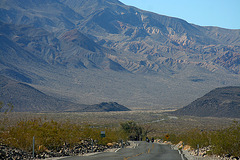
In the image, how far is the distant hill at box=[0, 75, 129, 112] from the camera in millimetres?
143375

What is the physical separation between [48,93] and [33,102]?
19804 millimetres

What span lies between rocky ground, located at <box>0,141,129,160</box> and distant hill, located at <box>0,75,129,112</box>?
109826 mm

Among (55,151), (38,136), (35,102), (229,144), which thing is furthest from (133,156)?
(35,102)

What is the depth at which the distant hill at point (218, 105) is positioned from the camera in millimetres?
120750

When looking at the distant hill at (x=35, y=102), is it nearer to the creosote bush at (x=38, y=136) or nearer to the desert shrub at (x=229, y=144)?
the creosote bush at (x=38, y=136)

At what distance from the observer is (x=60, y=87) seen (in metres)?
189

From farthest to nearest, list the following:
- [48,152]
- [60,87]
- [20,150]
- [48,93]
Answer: [60,87], [48,93], [48,152], [20,150]

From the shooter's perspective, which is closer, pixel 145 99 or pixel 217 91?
pixel 217 91

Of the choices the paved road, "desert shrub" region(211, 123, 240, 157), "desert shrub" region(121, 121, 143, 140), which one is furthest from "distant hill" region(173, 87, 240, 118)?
"desert shrub" region(211, 123, 240, 157)

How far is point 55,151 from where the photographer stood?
25.9 metres

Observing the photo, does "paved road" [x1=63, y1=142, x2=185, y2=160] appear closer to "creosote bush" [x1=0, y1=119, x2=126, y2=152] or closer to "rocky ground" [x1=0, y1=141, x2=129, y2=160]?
"rocky ground" [x1=0, y1=141, x2=129, y2=160]

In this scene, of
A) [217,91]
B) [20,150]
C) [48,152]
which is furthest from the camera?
[217,91]

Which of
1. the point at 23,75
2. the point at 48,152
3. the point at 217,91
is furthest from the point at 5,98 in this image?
the point at 48,152

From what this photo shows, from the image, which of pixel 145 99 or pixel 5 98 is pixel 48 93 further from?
pixel 145 99
